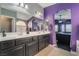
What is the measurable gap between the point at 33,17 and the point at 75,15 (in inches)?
39.4

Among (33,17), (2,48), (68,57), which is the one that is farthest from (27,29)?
(68,57)

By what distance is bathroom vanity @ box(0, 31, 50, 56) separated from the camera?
174 centimetres

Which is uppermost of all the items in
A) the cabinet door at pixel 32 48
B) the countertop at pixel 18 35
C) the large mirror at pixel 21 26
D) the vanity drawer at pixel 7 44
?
the large mirror at pixel 21 26

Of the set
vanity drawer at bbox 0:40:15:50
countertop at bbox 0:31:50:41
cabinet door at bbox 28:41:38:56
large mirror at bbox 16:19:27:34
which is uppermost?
large mirror at bbox 16:19:27:34

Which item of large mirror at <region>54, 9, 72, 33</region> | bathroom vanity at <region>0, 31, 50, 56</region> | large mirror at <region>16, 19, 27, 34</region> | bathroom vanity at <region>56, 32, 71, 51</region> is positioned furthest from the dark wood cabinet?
large mirror at <region>54, 9, 72, 33</region>

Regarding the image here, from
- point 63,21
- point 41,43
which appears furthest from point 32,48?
point 63,21

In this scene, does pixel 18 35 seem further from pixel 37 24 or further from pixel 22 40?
pixel 37 24

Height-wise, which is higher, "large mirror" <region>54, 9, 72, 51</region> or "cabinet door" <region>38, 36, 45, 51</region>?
"large mirror" <region>54, 9, 72, 51</region>

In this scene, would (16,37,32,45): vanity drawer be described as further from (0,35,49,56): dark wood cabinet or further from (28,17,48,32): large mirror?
(28,17,48,32): large mirror

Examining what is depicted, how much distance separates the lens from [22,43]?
7.01 ft

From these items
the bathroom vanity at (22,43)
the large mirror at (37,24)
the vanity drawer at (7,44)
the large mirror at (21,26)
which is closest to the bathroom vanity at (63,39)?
the bathroom vanity at (22,43)

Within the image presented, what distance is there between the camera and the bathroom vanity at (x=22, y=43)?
174 centimetres

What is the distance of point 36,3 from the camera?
83.4 inches

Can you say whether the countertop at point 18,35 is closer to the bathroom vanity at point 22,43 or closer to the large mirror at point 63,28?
the bathroom vanity at point 22,43
